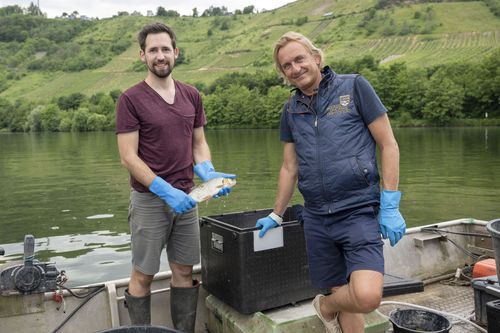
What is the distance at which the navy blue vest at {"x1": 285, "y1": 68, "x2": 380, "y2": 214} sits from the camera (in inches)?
128

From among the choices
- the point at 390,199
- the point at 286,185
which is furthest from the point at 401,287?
the point at 390,199

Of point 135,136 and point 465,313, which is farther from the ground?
point 135,136

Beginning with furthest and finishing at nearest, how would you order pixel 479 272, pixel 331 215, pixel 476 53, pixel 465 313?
pixel 476 53 → pixel 479 272 → pixel 465 313 → pixel 331 215

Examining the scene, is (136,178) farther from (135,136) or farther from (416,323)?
(416,323)

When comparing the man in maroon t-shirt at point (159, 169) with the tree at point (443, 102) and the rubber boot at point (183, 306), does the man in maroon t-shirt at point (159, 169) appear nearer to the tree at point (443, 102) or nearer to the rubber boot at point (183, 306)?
the rubber boot at point (183, 306)

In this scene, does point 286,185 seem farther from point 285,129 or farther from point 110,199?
point 110,199

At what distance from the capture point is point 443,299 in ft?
17.9

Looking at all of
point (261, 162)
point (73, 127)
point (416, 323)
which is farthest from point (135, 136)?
point (73, 127)

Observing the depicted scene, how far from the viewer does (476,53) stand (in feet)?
313

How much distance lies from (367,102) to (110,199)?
16769 millimetres

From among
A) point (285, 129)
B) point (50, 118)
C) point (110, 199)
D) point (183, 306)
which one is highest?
point (50, 118)

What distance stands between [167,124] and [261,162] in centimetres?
2630

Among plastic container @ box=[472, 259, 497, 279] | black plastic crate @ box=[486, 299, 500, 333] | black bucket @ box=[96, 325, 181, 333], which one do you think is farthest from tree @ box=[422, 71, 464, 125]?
black bucket @ box=[96, 325, 181, 333]

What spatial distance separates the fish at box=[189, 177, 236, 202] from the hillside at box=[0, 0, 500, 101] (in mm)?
96899
